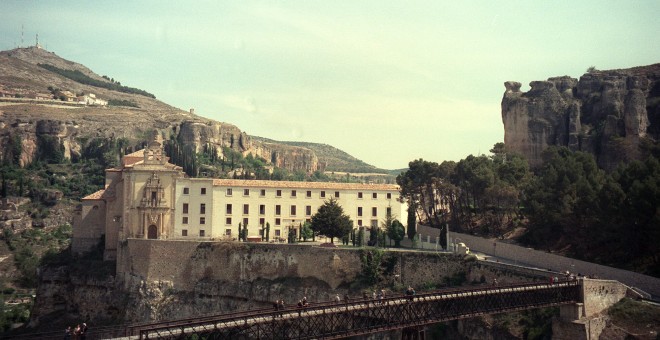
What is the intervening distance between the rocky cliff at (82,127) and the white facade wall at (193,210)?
193ft

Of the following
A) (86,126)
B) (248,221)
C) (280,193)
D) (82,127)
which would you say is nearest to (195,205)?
(248,221)

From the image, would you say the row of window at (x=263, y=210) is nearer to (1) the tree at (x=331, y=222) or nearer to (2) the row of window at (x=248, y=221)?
(2) the row of window at (x=248, y=221)

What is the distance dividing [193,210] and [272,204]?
647 centimetres

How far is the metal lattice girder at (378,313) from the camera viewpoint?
84.4ft

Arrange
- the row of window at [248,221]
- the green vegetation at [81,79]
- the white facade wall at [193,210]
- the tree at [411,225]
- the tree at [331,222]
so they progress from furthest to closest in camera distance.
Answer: the green vegetation at [81,79], the row of window at [248,221], the white facade wall at [193,210], the tree at [411,225], the tree at [331,222]

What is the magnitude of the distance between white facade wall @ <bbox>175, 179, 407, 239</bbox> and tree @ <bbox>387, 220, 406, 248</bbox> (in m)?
4.46

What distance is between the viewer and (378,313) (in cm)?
3008

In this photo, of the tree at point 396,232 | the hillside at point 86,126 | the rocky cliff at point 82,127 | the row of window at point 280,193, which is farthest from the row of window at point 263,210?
the rocky cliff at point 82,127

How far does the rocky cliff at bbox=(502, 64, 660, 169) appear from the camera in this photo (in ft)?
203

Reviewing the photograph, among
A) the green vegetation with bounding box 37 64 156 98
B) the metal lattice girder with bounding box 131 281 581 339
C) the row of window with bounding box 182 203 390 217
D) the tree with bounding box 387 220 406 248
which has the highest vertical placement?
the green vegetation with bounding box 37 64 156 98

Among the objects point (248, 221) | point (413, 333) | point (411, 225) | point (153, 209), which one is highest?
point (153, 209)

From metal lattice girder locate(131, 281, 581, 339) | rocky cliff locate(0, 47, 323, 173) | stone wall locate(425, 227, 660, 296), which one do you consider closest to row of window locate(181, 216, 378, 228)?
stone wall locate(425, 227, 660, 296)

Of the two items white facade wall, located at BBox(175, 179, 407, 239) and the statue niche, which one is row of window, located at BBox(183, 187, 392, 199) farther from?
the statue niche

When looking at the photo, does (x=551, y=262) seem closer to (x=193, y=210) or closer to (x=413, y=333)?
(x=413, y=333)
